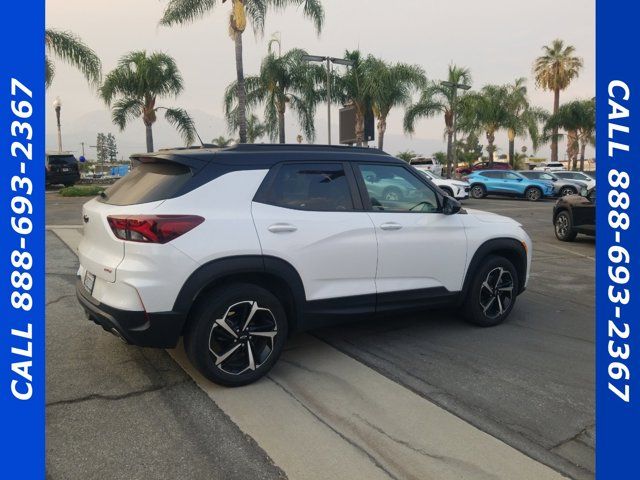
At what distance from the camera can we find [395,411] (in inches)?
133

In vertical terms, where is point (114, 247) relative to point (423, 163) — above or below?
below

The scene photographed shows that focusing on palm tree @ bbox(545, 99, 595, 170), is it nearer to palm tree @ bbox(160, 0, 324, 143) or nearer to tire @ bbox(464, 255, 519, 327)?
palm tree @ bbox(160, 0, 324, 143)

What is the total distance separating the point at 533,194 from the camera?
83.1 ft

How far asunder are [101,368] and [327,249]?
77.3 inches

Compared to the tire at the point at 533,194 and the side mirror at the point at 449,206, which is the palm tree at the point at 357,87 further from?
the side mirror at the point at 449,206

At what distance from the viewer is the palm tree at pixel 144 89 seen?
83.1 feet

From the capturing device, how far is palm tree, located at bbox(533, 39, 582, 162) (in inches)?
1826

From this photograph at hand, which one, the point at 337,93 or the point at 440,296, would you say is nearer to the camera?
the point at 440,296

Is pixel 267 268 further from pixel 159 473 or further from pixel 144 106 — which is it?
pixel 144 106

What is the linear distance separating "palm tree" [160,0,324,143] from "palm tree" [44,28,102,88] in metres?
4.50

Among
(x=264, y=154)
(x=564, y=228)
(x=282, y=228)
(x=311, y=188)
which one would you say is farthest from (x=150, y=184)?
(x=564, y=228)

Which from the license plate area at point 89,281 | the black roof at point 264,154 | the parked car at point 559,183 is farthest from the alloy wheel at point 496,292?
the parked car at point 559,183
